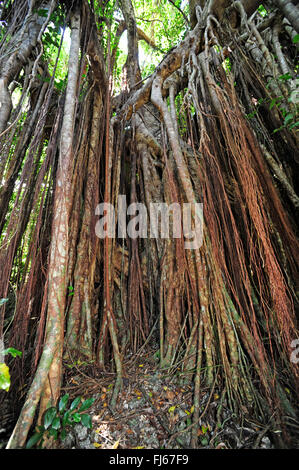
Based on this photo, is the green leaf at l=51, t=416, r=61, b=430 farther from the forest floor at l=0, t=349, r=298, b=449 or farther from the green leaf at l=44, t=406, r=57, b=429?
the forest floor at l=0, t=349, r=298, b=449

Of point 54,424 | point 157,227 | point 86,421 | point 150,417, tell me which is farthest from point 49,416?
point 157,227

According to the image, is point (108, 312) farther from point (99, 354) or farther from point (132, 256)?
point (132, 256)

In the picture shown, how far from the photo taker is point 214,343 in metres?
1.60

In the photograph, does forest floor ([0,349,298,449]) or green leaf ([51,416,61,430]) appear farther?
forest floor ([0,349,298,449])

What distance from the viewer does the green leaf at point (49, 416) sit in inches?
40.8

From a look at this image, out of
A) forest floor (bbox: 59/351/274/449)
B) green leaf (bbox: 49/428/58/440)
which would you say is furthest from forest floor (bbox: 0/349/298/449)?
green leaf (bbox: 49/428/58/440)

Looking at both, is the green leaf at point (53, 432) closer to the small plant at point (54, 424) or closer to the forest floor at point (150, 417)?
the small plant at point (54, 424)

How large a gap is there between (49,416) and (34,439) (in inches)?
3.7

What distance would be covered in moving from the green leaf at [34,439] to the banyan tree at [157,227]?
24mm

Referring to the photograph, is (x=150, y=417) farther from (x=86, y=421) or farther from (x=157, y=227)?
(x=157, y=227)

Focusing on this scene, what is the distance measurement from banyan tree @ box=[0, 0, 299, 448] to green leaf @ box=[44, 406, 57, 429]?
1.9 inches

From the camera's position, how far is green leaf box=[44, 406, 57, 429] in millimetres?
1035

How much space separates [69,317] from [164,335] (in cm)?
74

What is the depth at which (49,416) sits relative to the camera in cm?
106
